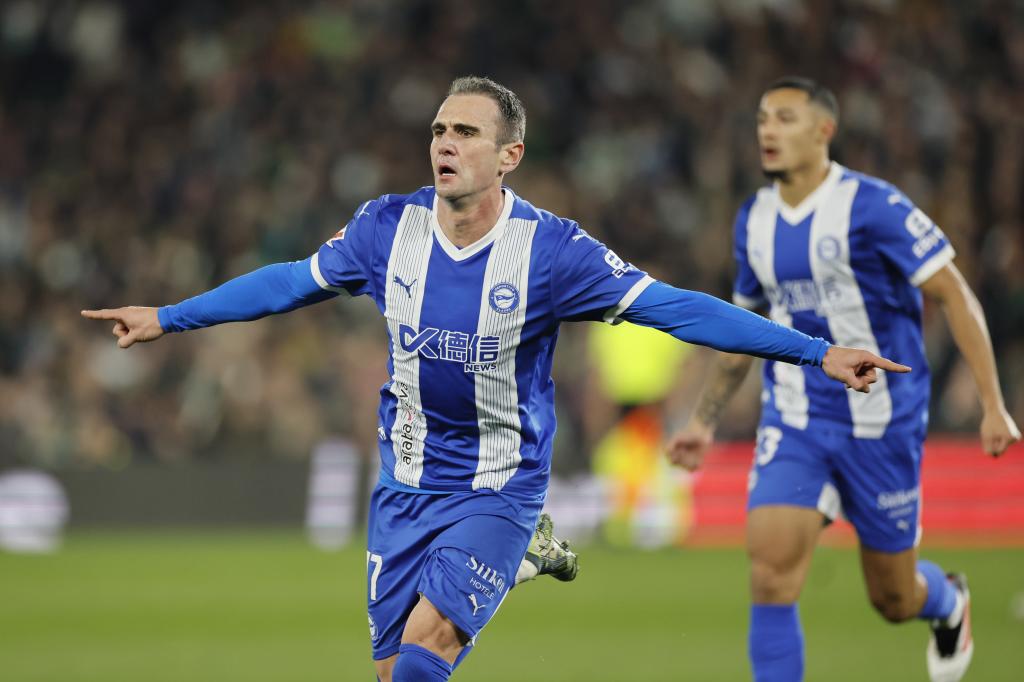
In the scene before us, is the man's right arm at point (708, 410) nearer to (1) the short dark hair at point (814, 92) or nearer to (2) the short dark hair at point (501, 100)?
(1) the short dark hair at point (814, 92)

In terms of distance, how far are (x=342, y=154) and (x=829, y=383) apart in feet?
36.9

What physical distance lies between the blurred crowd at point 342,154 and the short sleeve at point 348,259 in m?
9.11

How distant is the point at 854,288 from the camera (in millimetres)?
6734

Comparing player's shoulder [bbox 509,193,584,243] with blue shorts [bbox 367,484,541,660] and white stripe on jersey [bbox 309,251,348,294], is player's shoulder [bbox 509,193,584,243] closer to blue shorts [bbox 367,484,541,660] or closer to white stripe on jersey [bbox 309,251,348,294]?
white stripe on jersey [bbox 309,251,348,294]

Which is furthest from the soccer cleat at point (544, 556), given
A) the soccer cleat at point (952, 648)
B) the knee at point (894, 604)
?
the soccer cleat at point (952, 648)

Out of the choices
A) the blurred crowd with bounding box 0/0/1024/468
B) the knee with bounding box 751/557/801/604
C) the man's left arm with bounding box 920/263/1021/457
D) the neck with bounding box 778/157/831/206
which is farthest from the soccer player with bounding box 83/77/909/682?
the blurred crowd with bounding box 0/0/1024/468

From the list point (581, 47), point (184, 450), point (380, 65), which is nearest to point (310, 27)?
point (380, 65)

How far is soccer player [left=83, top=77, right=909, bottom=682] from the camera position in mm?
5305

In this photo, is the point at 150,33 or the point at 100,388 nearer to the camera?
the point at 100,388

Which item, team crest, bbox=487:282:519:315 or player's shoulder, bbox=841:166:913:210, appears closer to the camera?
team crest, bbox=487:282:519:315

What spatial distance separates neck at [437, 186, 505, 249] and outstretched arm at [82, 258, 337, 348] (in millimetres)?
486

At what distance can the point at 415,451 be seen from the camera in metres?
5.59

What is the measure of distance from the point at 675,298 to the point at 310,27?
45.6 ft

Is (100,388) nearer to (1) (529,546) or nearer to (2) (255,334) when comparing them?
(2) (255,334)
